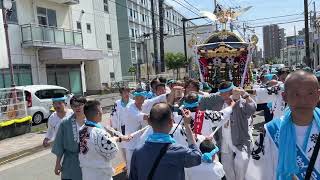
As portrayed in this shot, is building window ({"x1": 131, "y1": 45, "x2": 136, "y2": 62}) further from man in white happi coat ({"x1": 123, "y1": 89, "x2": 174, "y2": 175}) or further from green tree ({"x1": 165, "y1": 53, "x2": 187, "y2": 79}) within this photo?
man in white happi coat ({"x1": 123, "y1": 89, "x2": 174, "y2": 175})

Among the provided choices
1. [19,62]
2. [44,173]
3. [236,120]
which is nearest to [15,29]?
[19,62]

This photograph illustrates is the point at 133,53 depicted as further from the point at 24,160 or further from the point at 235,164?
the point at 235,164

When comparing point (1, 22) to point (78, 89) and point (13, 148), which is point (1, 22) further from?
point (78, 89)

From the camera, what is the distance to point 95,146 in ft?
14.2

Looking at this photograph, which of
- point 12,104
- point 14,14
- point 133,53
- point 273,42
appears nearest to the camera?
point 12,104

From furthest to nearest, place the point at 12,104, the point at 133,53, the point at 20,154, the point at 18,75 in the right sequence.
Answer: the point at 133,53 → the point at 18,75 → the point at 12,104 → the point at 20,154

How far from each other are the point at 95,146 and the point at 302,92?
2.45m

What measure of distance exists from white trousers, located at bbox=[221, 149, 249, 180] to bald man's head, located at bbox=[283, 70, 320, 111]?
123 inches

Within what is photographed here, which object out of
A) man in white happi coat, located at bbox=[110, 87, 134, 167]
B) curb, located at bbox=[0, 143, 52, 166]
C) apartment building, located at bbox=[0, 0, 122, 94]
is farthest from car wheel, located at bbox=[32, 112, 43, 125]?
man in white happi coat, located at bbox=[110, 87, 134, 167]

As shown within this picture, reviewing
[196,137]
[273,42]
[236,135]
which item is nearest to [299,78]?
[196,137]

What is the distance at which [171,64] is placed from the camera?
2219 inches

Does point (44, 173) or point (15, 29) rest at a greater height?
point (15, 29)

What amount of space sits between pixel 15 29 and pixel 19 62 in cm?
189

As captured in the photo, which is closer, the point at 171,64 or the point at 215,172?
the point at 215,172
